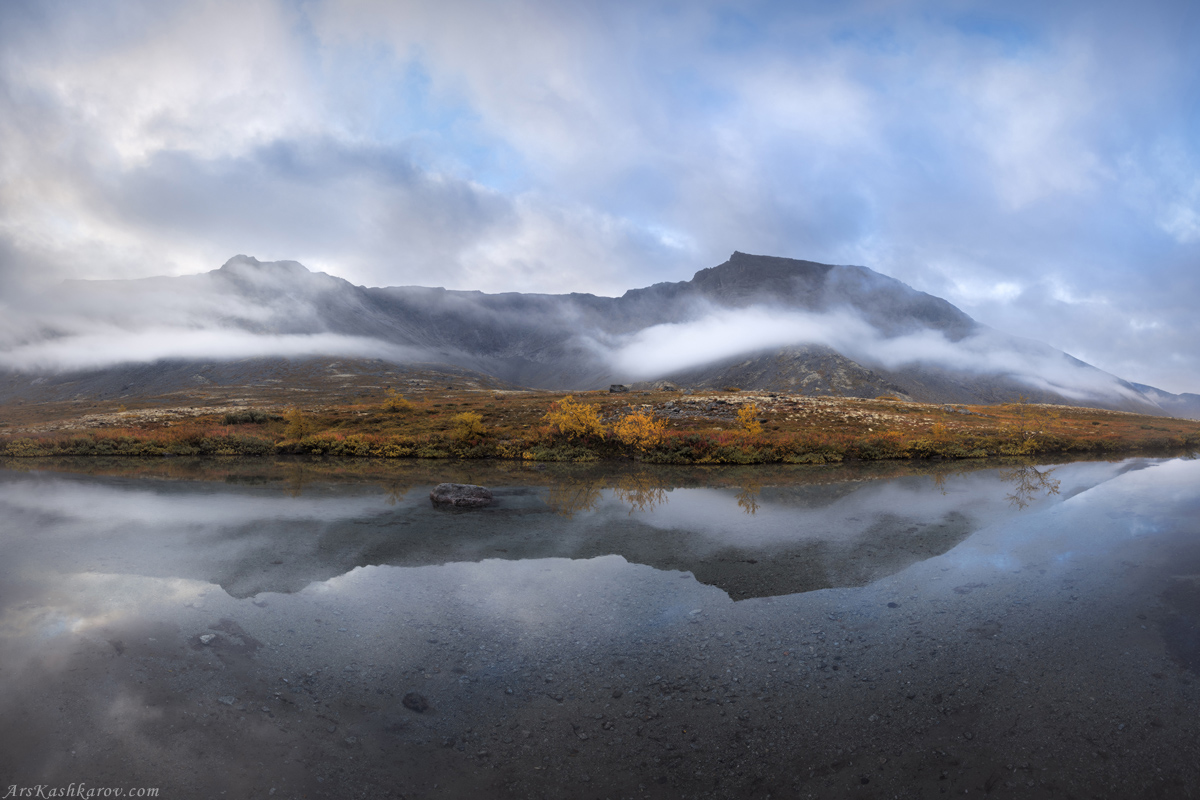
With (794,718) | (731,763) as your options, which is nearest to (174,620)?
(731,763)

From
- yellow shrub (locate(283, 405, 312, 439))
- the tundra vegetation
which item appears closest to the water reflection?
the tundra vegetation

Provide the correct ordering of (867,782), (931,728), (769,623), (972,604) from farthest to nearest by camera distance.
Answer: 1. (972,604)
2. (769,623)
3. (931,728)
4. (867,782)

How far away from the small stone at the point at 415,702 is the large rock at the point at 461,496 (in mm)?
14755

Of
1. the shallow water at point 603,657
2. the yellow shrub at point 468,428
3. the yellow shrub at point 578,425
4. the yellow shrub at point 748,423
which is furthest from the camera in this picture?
the yellow shrub at point 468,428

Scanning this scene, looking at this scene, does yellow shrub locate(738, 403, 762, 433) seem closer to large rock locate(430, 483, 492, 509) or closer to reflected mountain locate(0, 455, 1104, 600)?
reflected mountain locate(0, 455, 1104, 600)

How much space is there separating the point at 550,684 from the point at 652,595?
4472 millimetres

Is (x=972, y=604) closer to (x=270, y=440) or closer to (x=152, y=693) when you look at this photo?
(x=152, y=693)

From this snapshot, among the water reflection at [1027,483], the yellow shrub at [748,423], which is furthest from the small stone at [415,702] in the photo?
the yellow shrub at [748,423]

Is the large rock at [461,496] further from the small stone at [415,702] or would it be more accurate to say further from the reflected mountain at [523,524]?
the small stone at [415,702]

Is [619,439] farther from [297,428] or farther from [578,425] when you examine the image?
[297,428]

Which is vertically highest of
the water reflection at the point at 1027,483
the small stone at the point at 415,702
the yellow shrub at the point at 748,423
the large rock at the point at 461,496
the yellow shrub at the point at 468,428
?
the yellow shrub at the point at 748,423

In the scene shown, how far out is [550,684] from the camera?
902cm

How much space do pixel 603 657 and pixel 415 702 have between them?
3394 mm

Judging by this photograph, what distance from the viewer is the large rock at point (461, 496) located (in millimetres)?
23453
